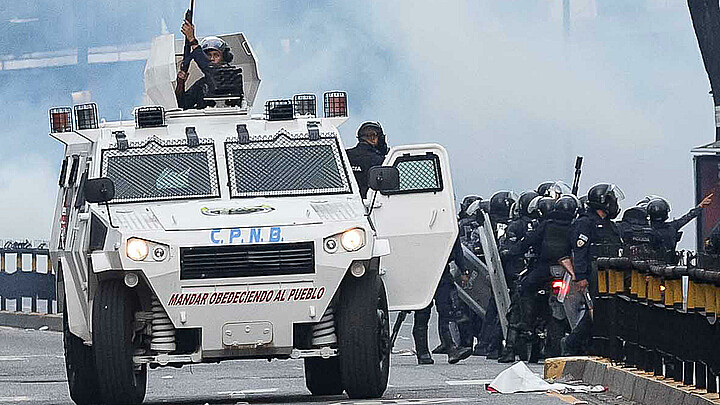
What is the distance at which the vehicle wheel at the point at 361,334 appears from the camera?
38.2 feet

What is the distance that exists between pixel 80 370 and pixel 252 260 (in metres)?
1.79

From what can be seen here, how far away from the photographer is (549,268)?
55.5 feet

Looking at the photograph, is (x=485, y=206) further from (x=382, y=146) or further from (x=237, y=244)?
(x=237, y=244)

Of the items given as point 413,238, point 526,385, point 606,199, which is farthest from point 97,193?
point 606,199

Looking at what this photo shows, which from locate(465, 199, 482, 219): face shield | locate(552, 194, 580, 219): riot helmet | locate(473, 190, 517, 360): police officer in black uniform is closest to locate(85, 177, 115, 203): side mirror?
locate(552, 194, 580, 219): riot helmet

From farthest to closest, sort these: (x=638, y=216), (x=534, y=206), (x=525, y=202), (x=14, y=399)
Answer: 1. (x=525, y=202)
2. (x=534, y=206)
3. (x=638, y=216)
4. (x=14, y=399)

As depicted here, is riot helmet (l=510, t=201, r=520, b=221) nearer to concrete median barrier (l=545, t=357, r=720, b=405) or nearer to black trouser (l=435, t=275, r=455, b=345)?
black trouser (l=435, t=275, r=455, b=345)

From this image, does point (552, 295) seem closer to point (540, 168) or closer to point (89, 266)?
point (89, 266)

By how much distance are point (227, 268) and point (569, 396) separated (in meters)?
2.20

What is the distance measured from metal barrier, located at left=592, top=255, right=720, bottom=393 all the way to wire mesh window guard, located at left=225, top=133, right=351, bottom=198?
72.7 inches

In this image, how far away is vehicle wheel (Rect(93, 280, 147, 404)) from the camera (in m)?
11.5

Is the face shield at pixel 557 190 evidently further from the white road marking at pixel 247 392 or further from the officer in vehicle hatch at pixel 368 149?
the white road marking at pixel 247 392

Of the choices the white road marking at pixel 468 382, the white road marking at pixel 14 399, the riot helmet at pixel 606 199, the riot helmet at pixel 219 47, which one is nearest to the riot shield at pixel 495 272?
the riot helmet at pixel 606 199

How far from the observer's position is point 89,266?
12180 millimetres
